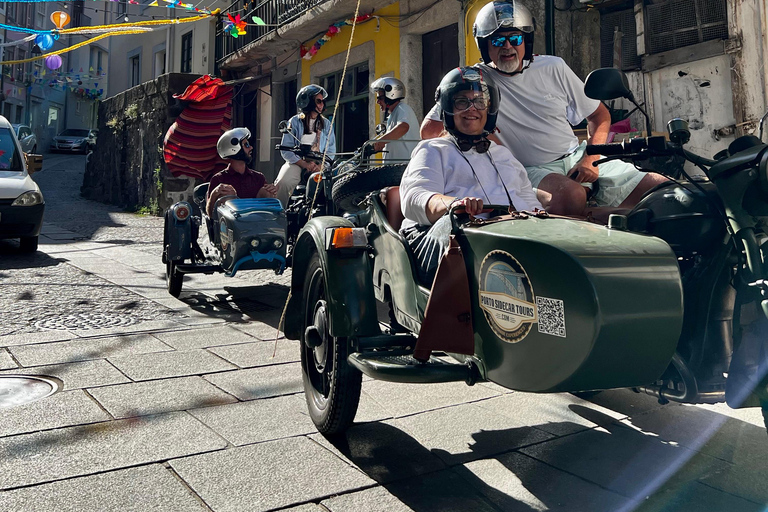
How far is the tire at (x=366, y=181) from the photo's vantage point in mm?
4004

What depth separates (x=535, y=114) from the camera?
386cm

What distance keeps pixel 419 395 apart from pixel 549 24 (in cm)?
734

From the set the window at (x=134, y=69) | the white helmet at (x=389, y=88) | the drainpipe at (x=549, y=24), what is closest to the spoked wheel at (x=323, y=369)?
the white helmet at (x=389, y=88)

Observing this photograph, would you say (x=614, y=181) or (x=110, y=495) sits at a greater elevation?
(x=614, y=181)

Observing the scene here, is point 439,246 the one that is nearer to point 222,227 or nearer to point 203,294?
point 222,227

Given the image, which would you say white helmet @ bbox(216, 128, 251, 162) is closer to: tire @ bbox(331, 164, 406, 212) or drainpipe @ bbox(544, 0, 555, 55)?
tire @ bbox(331, 164, 406, 212)

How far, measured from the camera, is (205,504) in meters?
2.43

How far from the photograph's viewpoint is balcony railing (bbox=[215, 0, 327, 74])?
1530 cm

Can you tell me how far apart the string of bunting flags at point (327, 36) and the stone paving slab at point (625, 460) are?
38.0 feet

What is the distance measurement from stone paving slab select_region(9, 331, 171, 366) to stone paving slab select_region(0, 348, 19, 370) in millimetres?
38

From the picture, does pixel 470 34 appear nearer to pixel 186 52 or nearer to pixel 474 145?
pixel 474 145

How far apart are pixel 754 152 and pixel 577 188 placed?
3.49ft

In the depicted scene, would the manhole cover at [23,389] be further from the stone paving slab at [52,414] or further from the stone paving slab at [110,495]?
the stone paving slab at [110,495]

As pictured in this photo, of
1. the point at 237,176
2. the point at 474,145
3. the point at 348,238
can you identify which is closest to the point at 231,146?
the point at 237,176
